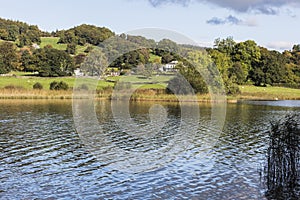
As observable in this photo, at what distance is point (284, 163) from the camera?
12.3 m

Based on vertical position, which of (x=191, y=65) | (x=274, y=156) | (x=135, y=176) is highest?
(x=191, y=65)

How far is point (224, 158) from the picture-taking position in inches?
702

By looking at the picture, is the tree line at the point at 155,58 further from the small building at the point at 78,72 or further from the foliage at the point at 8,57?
the small building at the point at 78,72

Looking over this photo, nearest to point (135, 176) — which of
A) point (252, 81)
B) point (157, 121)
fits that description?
point (157, 121)

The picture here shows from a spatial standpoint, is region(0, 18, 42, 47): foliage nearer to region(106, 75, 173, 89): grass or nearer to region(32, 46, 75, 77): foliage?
region(32, 46, 75, 77): foliage

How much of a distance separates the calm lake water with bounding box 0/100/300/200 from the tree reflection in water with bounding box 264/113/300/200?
577 mm

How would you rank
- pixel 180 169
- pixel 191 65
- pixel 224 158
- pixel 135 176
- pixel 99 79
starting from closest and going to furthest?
1. pixel 135 176
2. pixel 180 169
3. pixel 224 158
4. pixel 191 65
5. pixel 99 79

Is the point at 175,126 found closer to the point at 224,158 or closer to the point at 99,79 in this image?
the point at 224,158

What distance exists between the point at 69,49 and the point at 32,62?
1980 cm

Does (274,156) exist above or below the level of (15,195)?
→ above

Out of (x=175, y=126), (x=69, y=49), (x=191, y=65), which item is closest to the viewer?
(x=175, y=126)

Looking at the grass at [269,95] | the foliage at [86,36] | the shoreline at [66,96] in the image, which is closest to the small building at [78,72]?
the shoreline at [66,96]

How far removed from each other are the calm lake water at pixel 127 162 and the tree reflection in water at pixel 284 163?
58 centimetres

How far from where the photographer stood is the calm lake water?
12508 mm
